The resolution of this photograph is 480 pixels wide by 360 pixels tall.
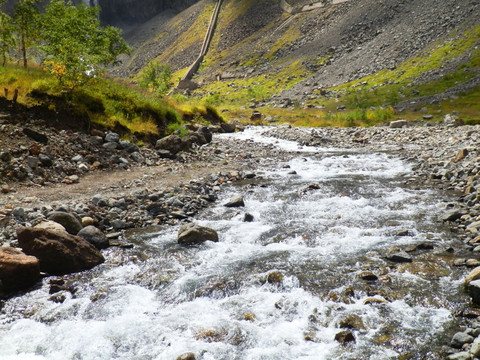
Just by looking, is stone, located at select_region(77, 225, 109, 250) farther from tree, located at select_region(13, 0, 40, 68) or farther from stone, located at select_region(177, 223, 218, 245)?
tree, located at select_region(13, 0, 40, 68)

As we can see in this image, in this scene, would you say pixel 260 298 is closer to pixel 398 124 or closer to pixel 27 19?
pixel 27 19

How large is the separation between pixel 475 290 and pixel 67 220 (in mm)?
9977

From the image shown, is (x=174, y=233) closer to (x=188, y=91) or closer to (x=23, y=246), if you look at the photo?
(x=23, y=246)

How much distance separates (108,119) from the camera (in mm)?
19344

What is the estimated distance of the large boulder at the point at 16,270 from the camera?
746 centimetres

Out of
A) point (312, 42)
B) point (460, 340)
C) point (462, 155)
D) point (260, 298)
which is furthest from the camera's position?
point (312, 42)

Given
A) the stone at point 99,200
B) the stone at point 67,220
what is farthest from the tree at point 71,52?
the stone at point 67,220

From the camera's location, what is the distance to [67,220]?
32.1 ft

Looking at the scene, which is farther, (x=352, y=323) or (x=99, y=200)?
(x=99, y=200)

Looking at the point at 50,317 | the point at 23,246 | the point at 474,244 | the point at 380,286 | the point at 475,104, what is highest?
the point at 23,246

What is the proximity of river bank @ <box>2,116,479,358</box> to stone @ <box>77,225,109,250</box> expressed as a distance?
72 cm

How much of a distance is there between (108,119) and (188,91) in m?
71.1

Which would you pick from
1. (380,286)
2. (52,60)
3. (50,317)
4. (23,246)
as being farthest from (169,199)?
(52,60)

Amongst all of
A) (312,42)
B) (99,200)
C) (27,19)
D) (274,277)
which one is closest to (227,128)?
(27,19)
